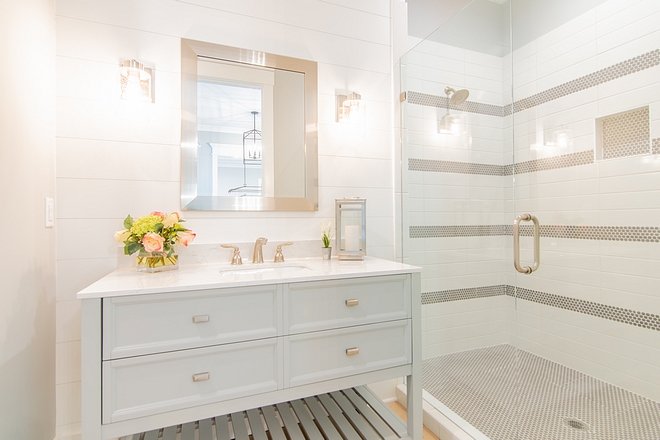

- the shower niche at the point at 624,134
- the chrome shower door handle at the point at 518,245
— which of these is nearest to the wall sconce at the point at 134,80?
the chrome shower door handle at the point at 518,245

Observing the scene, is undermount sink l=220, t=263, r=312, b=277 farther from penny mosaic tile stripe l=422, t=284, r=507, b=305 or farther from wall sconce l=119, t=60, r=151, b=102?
wall sconce l=119, t=60, r=151, b=102

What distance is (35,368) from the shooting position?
Answer: 4.17 ft

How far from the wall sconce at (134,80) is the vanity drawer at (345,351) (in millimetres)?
1304

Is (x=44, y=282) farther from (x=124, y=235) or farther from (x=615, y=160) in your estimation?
(x=615, y=160)

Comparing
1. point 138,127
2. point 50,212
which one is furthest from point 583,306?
point 50,212

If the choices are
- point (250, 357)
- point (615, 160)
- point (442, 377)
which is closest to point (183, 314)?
point (250, 357)

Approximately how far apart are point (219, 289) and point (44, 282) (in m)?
0.79

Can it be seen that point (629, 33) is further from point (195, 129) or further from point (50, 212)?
point (50, 212)

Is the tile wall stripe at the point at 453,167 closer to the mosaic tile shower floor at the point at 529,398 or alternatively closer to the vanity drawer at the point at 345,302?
the vanity drawer at the point at 345,302

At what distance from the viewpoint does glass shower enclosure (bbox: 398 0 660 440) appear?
145 centimetres

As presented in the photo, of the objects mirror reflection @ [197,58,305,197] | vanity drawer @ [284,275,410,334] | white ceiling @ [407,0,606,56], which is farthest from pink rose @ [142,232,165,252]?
white ceiling @ [407,0,606,56]

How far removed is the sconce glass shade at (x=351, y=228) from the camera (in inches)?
70.1

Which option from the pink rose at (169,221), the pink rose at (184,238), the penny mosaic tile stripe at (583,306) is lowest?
the penny mosaic tile stripe at (583,306)

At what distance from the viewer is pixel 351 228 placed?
5.85ft
